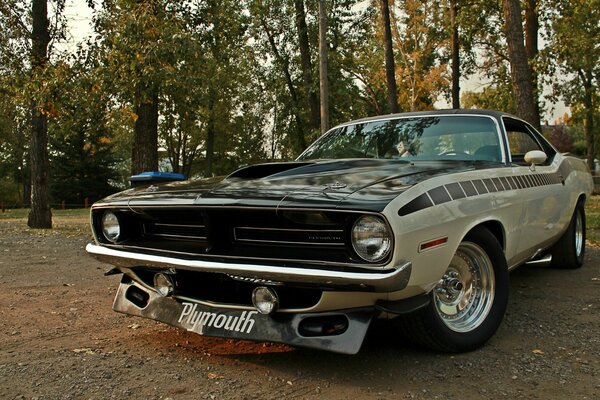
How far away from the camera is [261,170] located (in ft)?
12.0

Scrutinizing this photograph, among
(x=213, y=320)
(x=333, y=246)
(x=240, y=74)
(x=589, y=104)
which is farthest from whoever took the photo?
(x=240, y=74)

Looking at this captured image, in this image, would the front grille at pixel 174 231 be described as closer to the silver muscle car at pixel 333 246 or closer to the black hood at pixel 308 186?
the silver muscle car at pixel 333 246

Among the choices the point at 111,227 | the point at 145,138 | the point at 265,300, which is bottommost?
the point at 265,300

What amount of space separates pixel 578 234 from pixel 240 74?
28.4 m

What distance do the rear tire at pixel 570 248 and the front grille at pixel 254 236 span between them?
3.81 m

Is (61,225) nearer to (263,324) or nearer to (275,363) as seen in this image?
(275,363)

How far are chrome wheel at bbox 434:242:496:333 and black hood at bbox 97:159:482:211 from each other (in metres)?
0.54

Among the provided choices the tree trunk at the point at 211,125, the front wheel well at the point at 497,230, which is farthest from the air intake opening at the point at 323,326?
the tree trunk at the point at 211,125

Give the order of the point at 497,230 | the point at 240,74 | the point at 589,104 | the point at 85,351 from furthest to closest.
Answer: the point at 240,74, the point at 589,104, the point at 497,230, the point at 85,351

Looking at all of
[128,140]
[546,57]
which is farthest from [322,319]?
[128,140]

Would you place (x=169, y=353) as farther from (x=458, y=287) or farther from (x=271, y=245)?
(x=458, y=287)

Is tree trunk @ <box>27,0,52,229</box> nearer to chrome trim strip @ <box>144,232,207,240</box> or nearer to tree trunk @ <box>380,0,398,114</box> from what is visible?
tree trunk @ <box>380,0,398,114</box>

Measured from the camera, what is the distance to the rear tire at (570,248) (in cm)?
564

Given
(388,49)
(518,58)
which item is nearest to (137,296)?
(518,58)
